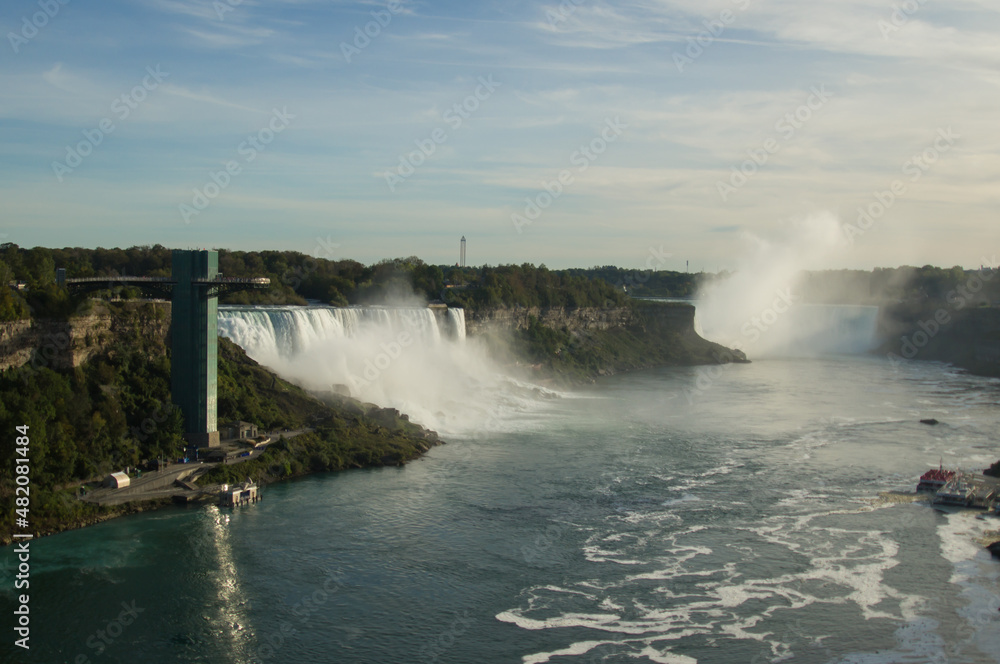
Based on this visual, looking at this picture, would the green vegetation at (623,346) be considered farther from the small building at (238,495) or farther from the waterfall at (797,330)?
the small building at (238,495)

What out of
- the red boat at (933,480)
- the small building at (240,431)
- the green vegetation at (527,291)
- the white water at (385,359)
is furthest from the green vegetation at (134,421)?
the green vegetation at (527,291)

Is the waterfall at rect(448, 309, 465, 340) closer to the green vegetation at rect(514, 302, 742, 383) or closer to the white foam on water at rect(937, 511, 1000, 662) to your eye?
the green vegetation at rect(514, 302, 742, 383)

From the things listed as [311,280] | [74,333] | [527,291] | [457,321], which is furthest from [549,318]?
[74,333]

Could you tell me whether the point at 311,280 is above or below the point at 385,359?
above

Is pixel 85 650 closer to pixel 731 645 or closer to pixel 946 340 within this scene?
pixel 731 645

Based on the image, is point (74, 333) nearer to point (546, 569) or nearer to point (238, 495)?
point (238, 495)
